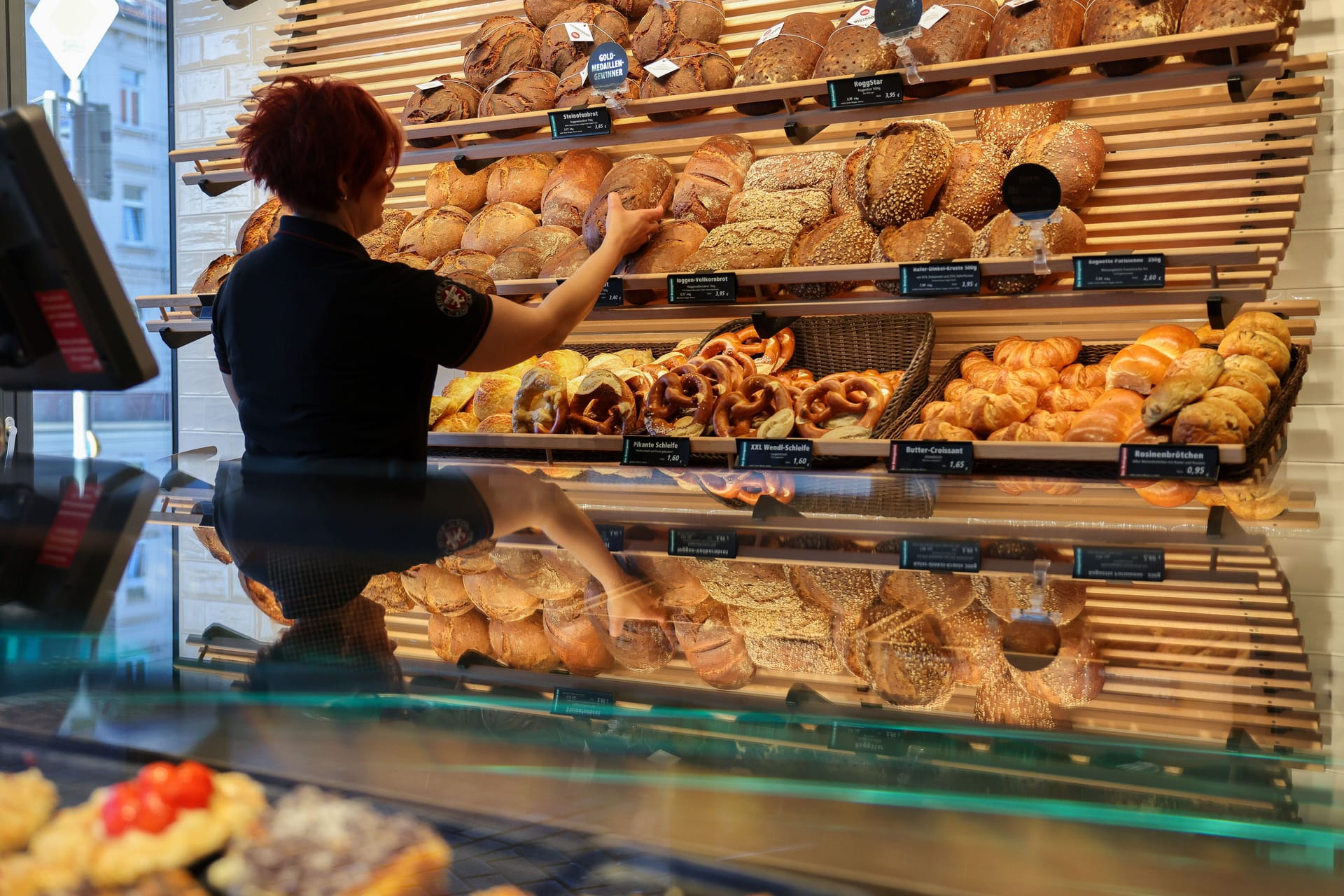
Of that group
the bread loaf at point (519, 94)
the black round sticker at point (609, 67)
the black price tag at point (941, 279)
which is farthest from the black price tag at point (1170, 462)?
the bread loaf at point (519, 94)

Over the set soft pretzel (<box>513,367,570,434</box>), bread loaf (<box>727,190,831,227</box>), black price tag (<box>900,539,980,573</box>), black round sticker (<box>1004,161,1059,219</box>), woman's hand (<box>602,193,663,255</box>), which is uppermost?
bread loaf (<box>727,190,831,227</box>)

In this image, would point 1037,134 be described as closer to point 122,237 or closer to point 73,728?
point 73,728

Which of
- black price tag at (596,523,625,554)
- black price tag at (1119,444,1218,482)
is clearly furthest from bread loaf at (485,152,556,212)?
black price tag at (596,523,625,554)

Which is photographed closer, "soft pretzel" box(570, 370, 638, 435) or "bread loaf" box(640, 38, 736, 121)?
"soft pretzel" box(570, 370, 638, 435)

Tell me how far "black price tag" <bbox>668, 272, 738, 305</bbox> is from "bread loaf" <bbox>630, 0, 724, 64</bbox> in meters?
0.81

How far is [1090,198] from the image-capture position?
9.09ft

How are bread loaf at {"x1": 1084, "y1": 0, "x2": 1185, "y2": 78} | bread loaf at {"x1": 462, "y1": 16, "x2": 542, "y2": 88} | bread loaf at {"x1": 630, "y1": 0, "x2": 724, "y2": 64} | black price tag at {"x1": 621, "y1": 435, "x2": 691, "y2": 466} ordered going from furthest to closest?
bread loaf at {"x1": 462, "y1": 16, "x2": 542, "y2": 88} < bread loaf at {"x1": 630, "y1": 0, "x2": 724, "y2": 64} < black price tag at {"x1": 621, "y1": 435, "x2": 691, "y2": 466} < bread loaf at {"x1": 1084, "y1": 0, "x2": 1185, "y2": 78}

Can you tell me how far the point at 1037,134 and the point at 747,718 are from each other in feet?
8.45

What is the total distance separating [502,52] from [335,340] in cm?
206

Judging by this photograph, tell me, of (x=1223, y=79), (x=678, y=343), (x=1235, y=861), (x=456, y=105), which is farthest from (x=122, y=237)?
(x=1235, y=861)

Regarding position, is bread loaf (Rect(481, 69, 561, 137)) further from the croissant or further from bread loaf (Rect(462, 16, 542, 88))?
the croissant

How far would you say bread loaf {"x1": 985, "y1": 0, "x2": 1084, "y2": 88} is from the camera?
8.11 feet

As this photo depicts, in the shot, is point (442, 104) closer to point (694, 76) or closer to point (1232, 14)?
point (694, 76)

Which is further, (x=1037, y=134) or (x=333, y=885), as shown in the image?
(x=1037, y=134)
